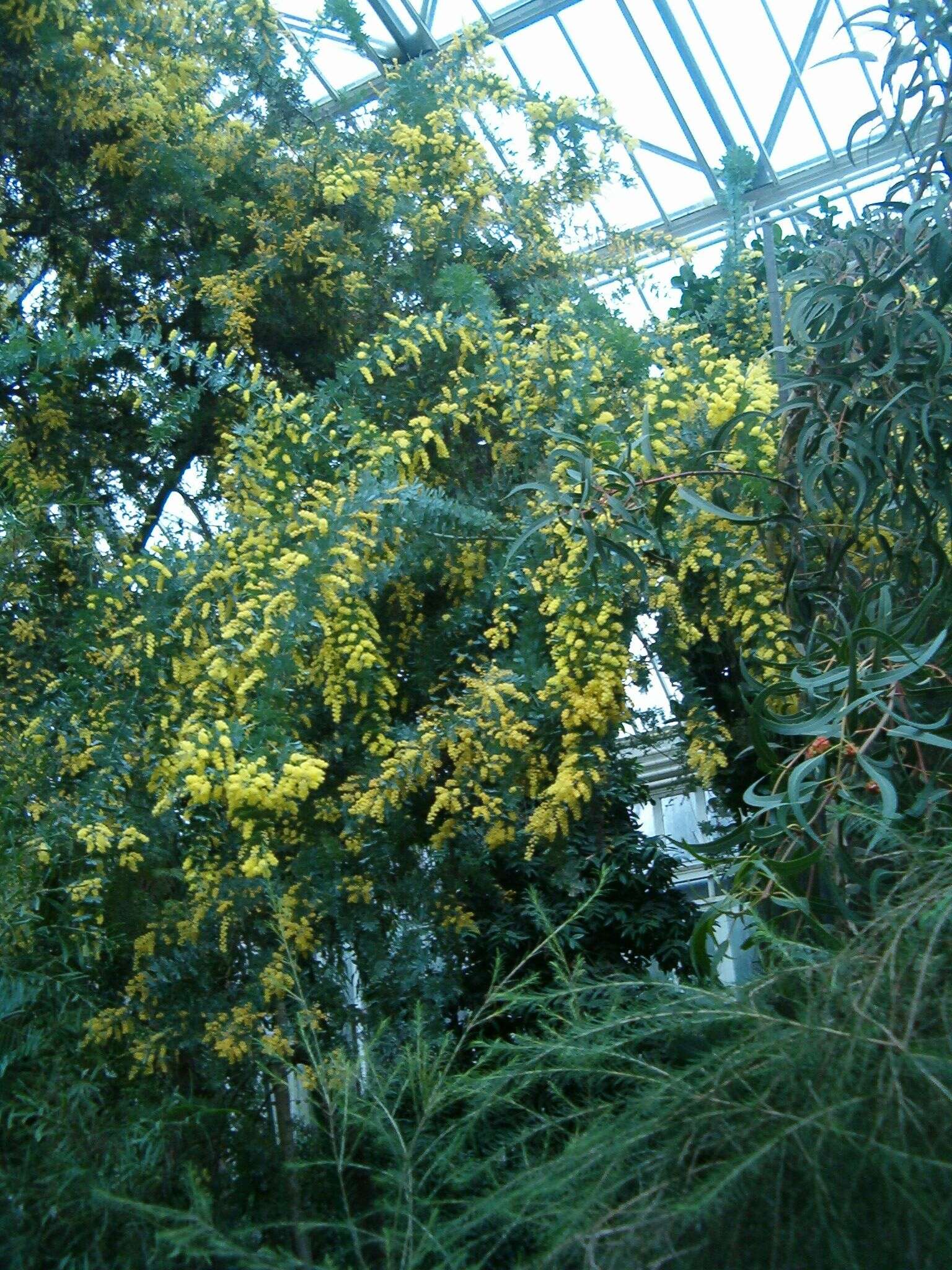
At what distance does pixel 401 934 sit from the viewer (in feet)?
13.4

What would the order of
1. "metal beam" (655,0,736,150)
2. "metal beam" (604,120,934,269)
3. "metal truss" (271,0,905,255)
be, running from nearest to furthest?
"metal truss" (271,0,905,255) → "metal beam" (655,0,736,150) → "metal beam" (604,120,934,269)

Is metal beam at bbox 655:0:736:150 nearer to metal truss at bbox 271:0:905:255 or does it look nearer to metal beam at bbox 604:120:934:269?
metal truss at bbox 271:0:905:255

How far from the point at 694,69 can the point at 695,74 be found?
3 centimetres

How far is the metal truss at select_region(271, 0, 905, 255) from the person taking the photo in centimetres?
776

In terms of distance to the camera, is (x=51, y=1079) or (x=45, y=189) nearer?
(x=51, y=1079)

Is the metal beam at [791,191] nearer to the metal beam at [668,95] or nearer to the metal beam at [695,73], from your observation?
the metal beam at [668,95]

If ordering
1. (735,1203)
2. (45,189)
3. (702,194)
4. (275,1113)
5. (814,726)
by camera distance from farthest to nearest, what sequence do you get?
1. (702,194)
2. (45,189)
3. (275,1113)
4. (814,726)
5. (735,1203)

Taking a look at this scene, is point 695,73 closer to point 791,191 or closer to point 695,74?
point 695,74

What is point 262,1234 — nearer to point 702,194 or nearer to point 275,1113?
point 275,1113

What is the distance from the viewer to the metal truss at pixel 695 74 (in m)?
7.76

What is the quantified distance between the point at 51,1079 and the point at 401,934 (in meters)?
1.10

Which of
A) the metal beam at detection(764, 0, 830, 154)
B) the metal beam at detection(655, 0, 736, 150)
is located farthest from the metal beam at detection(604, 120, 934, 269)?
the metal beam at detection(655, 0, 736, 150)

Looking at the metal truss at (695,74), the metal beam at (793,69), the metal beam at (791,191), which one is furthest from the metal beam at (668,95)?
the metal beam at (793,69)

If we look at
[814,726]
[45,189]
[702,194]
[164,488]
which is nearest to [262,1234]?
[814,726]
